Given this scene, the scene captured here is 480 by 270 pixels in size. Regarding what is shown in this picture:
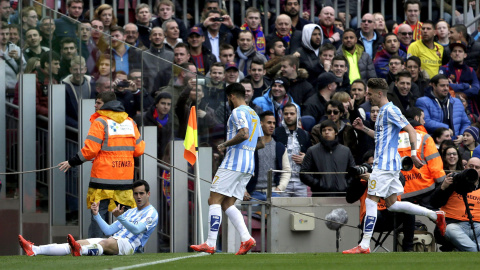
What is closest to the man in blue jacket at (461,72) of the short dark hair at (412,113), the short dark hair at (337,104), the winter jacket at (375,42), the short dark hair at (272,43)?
the winter jacket at (375,42)

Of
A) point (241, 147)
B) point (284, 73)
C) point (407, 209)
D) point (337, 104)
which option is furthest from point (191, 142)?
point (407, 209)

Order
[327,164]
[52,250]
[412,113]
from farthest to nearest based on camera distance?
[412,113] < [327,164] < [52,250]

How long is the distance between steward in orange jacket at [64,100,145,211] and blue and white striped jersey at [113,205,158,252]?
23.3 inches

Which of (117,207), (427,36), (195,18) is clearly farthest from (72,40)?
(427,36)

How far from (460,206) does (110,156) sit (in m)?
4.64

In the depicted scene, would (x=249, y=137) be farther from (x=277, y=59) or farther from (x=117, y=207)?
(x=277, y=59)

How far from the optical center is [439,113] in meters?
16.4

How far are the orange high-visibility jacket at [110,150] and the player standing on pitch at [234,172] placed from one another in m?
1.57

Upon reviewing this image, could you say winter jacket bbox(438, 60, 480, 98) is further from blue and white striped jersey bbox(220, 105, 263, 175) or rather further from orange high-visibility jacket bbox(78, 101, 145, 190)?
orange high-visibility jacket bbox(78, 101, 145, 190)

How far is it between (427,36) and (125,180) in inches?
301

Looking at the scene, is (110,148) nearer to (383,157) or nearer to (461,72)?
(383,157)

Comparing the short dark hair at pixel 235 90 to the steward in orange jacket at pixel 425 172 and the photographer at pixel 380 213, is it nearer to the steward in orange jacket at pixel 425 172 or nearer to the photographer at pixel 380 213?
the photographer at pixel 380 213

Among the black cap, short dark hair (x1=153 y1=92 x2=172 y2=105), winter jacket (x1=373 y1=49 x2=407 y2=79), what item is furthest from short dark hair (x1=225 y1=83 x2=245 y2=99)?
winter jacket (x1=373 y1=49 x2=407 y2=79)

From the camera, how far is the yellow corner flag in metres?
14.3
